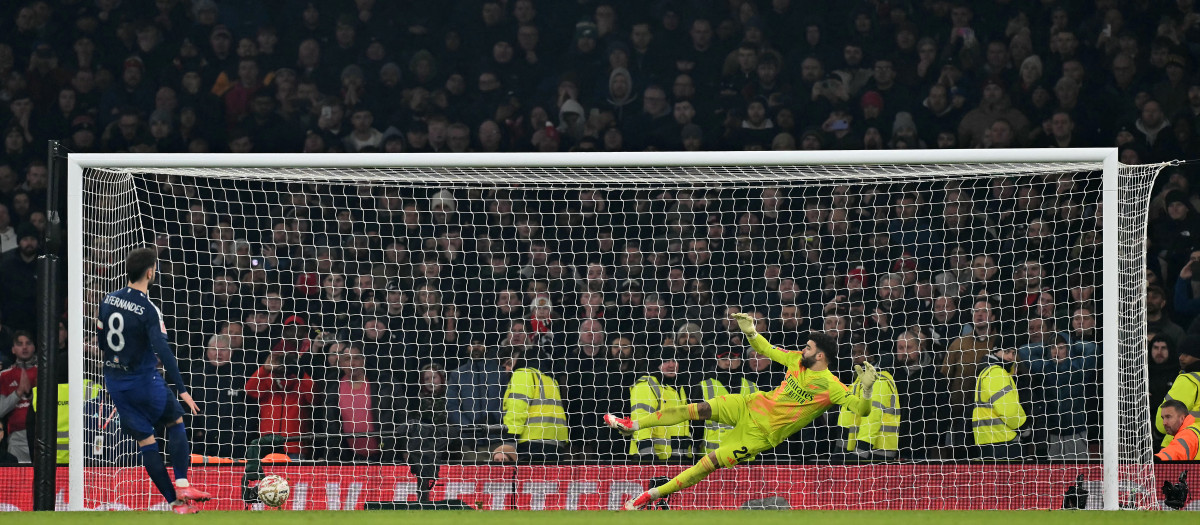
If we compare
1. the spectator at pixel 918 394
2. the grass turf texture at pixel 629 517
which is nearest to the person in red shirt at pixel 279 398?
the grass turf texture at pixel 629 517

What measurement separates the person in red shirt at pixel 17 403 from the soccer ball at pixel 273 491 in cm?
291

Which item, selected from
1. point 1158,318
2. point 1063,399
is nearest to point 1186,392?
point 1158,318

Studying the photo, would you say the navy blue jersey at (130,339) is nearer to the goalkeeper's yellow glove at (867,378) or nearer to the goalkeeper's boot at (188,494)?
the goalkeeper's boot at (188,494)

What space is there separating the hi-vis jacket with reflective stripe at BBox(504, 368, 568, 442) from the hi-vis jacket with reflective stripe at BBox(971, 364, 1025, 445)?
2.67m

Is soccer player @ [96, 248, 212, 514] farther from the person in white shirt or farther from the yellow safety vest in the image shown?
the person in white shirt

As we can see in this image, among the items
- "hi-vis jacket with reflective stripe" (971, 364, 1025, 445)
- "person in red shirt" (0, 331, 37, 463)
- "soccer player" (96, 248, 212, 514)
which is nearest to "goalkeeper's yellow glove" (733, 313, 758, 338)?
"hi-vis jacket with reflective stripe" (971, 364, 1025, 445)

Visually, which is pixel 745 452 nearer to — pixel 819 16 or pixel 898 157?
pixel 898 157

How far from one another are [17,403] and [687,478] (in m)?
5.10

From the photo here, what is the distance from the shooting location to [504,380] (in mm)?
9227

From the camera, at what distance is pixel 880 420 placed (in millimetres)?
8234

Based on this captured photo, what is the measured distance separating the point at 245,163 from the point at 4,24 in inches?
214

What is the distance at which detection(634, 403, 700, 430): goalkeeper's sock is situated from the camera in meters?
7.43

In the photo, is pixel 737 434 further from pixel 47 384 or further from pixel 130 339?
pixel 47 384

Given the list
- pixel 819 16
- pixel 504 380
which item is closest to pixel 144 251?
pixel 504 380
